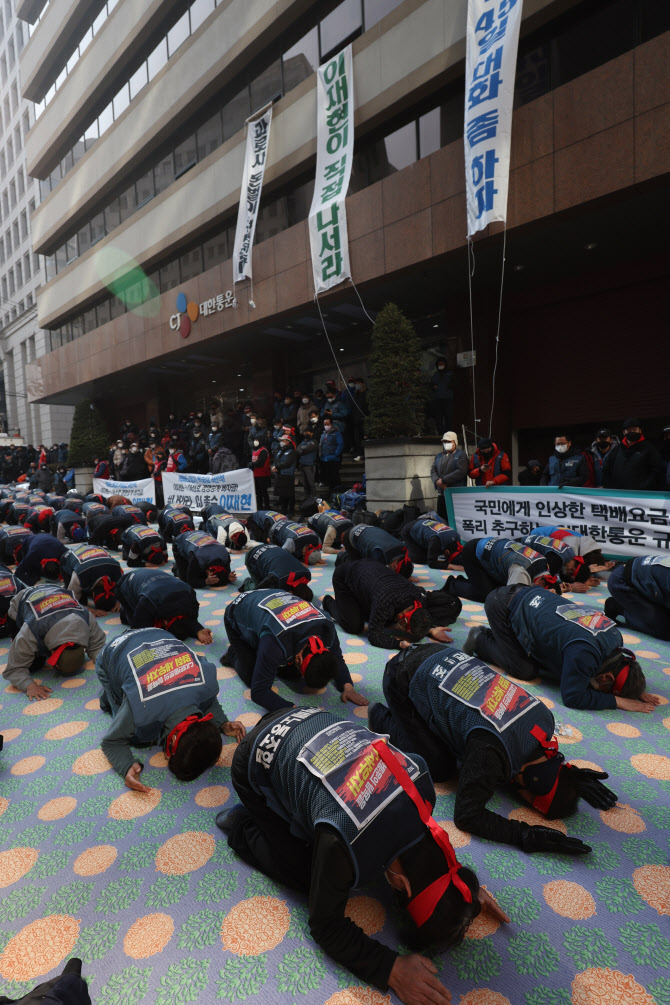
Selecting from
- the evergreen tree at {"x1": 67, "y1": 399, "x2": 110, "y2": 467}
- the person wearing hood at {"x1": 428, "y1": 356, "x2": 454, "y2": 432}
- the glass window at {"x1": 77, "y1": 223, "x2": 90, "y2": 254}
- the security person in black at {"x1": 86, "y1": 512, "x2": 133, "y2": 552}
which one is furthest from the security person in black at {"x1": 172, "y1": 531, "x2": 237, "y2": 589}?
the glass window at {"x1": 77, "y1": 223, "x2": 90, "y2": 254}

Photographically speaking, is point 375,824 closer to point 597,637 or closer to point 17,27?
point 597,637

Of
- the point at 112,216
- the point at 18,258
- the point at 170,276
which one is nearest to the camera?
the point at 170,276

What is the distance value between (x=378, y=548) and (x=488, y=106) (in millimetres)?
6534

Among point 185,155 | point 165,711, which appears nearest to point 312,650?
point 165,711

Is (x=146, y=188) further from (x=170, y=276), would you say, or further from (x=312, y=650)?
(x=312, y=650)

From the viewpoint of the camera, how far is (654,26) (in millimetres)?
6754

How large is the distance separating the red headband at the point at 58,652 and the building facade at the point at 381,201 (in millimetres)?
7998

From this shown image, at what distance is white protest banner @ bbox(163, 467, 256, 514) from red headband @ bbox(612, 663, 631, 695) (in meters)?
7.48

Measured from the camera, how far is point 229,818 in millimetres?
2051

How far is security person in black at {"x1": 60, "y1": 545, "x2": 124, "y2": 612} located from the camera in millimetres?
4848

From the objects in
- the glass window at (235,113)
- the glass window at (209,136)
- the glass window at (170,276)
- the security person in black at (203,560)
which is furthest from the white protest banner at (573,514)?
the glass window at (209,136)

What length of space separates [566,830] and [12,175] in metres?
42.2

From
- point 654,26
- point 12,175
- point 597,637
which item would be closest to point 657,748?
point 597,637

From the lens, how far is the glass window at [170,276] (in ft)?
48.8
